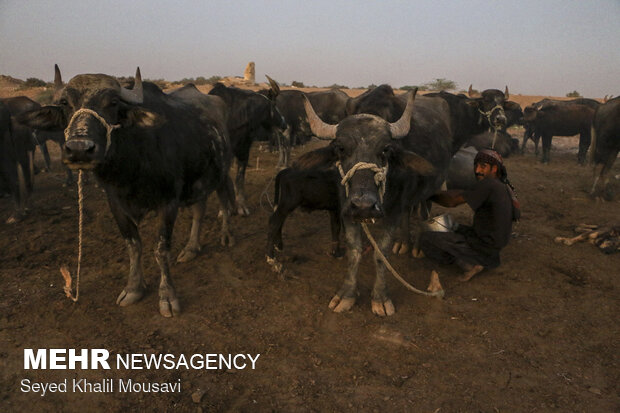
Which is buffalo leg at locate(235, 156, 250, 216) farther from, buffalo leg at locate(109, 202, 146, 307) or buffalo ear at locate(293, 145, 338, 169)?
buffalo ear at locate(293, 145, 338, 169)

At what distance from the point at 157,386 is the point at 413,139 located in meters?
3.56

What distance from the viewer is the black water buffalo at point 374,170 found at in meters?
3.10

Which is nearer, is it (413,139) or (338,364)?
(338,364)

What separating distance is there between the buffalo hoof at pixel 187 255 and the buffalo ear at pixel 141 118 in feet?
7.72

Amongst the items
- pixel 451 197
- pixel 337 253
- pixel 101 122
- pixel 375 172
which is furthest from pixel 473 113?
pixel 101 122

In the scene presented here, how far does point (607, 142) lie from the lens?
802cm

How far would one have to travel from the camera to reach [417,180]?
4109 millimetres

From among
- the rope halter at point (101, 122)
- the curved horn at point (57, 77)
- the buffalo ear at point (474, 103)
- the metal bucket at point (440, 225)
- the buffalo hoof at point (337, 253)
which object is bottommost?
the buffalo hoof at point (337, 253)

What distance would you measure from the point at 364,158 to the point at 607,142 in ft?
25.6

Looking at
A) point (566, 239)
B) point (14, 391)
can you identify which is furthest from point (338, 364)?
point (566, 239)

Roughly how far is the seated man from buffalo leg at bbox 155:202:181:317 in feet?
10.4

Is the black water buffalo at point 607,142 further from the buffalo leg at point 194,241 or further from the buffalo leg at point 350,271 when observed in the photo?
the buffalo leg at point 194,241

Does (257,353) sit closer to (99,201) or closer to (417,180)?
(417,180)

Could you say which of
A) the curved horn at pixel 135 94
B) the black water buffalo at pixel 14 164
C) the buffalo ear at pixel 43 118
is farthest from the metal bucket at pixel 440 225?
the black water buffalo at pixel 14 164
